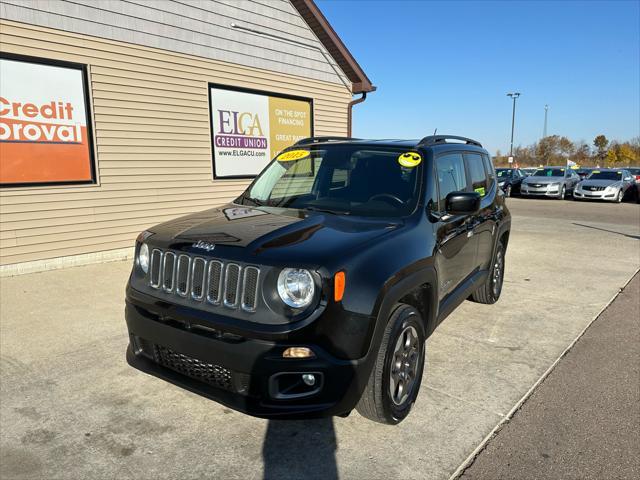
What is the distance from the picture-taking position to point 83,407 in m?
3.20

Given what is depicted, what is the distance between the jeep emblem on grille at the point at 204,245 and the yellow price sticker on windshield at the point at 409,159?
1.65 m

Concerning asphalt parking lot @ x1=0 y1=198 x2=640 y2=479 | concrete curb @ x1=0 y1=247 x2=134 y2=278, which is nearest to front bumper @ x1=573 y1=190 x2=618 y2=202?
asphalt parking lot @ x1=0 y1=198 x2=640 y2=479

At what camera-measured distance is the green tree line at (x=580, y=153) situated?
67812mm

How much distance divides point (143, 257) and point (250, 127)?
6893 mm

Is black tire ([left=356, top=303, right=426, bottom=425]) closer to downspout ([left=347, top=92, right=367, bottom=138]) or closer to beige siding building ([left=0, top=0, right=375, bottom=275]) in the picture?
beige siding building ([left=0, top=0, right=375, bottom=275])

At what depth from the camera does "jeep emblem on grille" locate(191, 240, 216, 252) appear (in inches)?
106

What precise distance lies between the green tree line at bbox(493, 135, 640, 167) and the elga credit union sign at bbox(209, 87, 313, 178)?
2513 inches

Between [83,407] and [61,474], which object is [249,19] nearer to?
[83,407]

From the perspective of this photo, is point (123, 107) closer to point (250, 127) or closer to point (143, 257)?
point (250, 127)

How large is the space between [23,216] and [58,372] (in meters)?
3.88

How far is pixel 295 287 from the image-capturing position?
2.46 m

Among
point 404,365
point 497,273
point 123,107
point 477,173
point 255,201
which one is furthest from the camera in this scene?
point 123,107

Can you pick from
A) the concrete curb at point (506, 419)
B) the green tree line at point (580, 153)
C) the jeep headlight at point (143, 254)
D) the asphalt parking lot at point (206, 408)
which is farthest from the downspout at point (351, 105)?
the green tree line at point (580, 153)

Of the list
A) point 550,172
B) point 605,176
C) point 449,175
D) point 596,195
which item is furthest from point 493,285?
point 550,172
